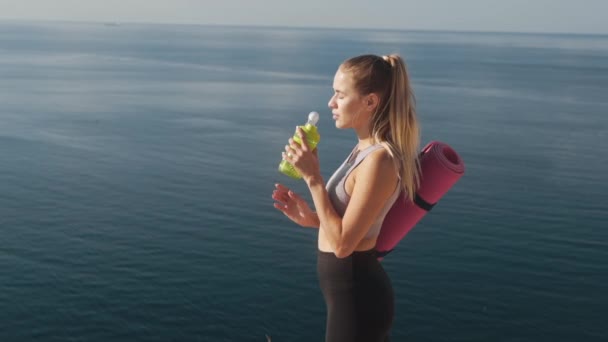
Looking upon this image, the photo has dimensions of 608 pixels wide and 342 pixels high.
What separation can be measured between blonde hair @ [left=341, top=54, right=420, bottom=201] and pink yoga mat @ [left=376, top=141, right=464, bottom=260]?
0.07m

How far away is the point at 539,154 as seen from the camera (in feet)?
233

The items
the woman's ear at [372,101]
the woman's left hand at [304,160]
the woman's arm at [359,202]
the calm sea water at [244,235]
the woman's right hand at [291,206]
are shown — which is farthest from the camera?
the calm sea water at [244,235]

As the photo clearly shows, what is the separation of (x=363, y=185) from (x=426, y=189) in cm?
53

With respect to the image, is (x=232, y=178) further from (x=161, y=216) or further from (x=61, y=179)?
(x=61, y=179)

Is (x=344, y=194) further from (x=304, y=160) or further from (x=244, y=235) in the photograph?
(x=244, y=235)

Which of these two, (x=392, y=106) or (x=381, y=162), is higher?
(x=392, y=106)

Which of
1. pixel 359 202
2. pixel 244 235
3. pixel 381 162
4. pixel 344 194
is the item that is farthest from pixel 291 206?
pixel 244 235

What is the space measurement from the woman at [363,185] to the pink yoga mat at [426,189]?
0.30 feet

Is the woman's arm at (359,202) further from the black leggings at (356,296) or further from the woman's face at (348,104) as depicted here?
the woman's face at (348,104)

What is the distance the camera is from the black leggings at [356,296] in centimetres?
424

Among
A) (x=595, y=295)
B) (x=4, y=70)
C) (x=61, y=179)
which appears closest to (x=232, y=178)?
(x=61, y=179)

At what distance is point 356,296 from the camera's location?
13.9ft

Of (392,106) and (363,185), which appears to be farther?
(392,106)

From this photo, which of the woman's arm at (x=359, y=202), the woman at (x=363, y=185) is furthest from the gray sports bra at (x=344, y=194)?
the woman's arm at (x=359, y=202)
